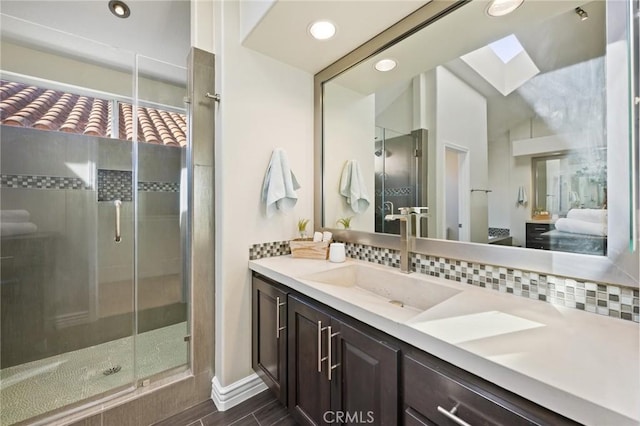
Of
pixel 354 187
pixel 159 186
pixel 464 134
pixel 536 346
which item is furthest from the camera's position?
pixel 159 186

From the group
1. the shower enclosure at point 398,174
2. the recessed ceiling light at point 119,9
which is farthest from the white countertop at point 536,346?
the recessed ceiling light at point 119,9

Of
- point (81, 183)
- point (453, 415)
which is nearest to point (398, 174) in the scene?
point (453, 415)

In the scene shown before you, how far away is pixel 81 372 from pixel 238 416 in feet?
3.78

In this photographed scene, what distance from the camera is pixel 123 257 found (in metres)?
2.12

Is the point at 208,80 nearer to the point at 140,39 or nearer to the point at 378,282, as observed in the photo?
the point at 140,39

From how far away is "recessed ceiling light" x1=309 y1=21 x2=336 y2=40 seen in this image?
54.2 inches

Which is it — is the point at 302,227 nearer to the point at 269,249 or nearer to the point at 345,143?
the point at 269,249

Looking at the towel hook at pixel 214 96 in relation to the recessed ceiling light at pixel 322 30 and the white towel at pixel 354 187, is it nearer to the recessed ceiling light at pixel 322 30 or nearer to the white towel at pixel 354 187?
the recessed ceiling light at pixel 322 30

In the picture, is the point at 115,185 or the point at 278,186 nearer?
the point at 278,186

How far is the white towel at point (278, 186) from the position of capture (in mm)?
1589

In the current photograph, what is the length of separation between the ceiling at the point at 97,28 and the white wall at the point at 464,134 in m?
1.85

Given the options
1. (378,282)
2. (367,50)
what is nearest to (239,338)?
(378,282)

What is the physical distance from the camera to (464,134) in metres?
A: 1.24

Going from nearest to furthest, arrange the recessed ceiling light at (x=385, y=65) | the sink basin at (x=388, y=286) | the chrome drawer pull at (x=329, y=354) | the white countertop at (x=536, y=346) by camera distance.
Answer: the white countertop at (x=536, y=346), the chrome drawer pull at (x=329, y=354), the sink basin at (x=388, y=286), the recessed ceiling light at (x=385, y=65)
